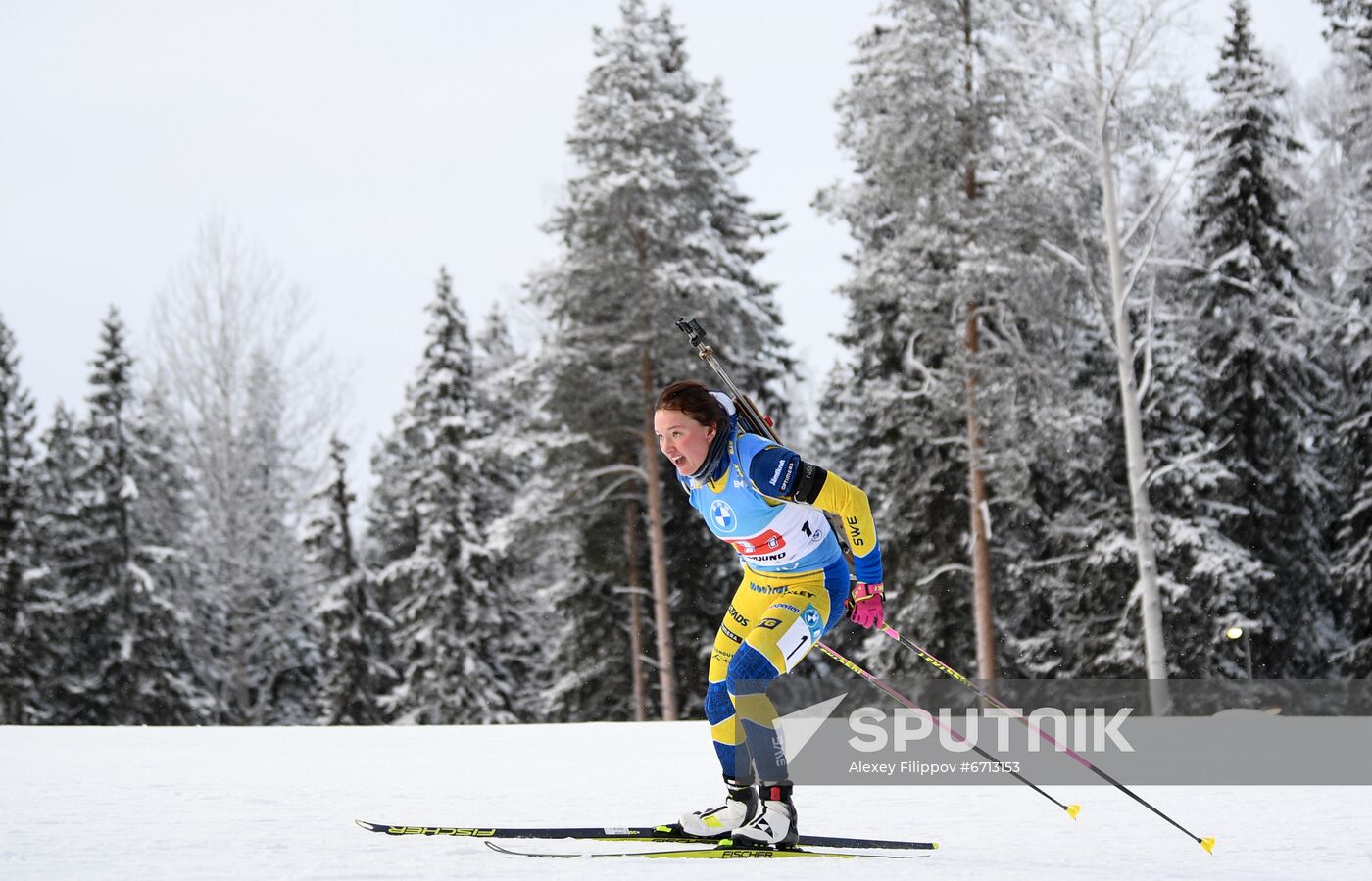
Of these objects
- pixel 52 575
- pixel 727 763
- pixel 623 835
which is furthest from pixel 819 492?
pixel 52 575

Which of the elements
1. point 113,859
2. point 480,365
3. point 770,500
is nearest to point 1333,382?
point 480,365

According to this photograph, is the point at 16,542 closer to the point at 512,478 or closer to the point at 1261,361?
the point at 512,478

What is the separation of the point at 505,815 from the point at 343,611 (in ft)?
76.7

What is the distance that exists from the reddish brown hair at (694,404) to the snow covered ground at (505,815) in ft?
4.68

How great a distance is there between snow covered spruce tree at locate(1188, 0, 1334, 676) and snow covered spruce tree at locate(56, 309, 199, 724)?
20.3 meters

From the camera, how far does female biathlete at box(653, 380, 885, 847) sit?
4176 millimetres

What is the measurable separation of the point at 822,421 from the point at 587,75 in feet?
42.4

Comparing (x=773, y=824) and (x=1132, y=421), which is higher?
(x=1132, y=421)

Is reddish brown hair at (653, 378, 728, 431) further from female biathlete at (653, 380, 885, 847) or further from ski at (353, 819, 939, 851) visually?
ski at (353, 819, 939, 851)

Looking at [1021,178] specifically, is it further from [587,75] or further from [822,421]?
[822,421]

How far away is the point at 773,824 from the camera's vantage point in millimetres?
4164

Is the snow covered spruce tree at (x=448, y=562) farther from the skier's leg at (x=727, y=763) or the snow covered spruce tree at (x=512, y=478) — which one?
the skier's leg at (x=727, y=763)

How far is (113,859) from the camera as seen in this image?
385 centimetres

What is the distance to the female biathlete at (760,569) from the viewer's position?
4.18m
